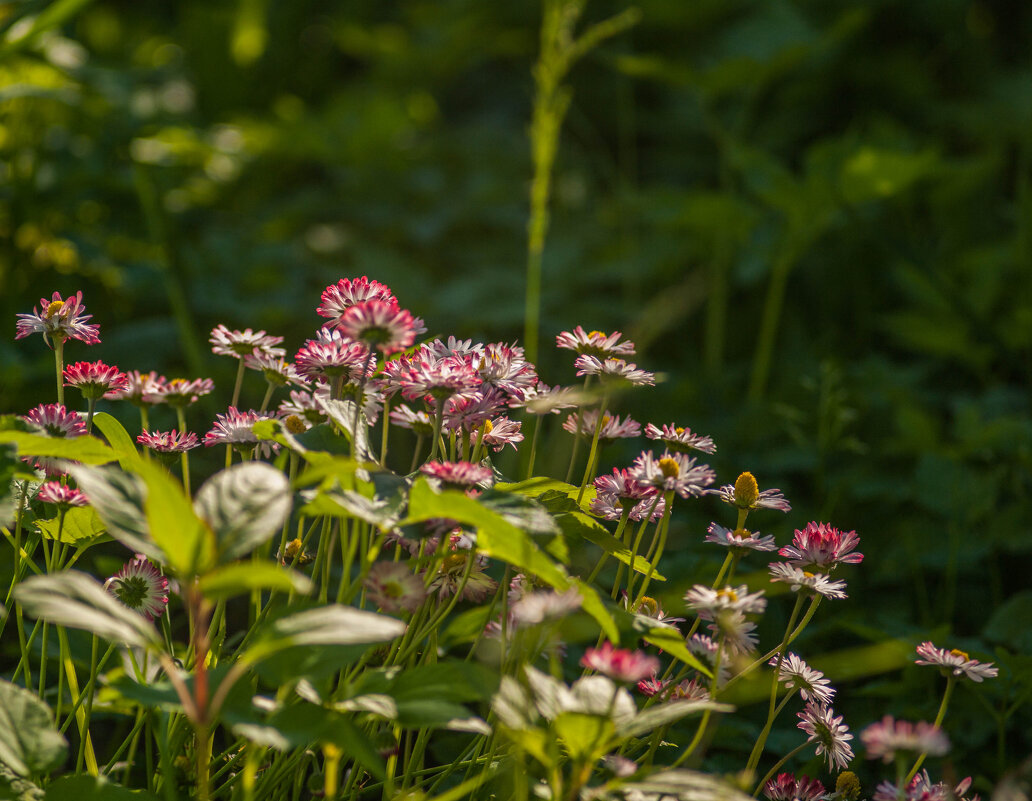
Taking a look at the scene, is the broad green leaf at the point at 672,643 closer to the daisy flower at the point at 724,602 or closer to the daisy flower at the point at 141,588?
the daisy flower at the point at 724,602

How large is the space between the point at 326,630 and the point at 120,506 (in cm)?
16

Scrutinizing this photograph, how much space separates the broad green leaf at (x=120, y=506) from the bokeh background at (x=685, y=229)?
0.53m

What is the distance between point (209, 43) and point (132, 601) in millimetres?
2774

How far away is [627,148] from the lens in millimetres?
2898

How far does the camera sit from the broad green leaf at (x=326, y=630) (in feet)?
1.44

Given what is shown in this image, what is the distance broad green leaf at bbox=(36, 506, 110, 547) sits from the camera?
2.31 ft

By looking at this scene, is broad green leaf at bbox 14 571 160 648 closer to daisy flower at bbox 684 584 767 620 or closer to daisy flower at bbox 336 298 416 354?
daisy flower at bbox 336 298 416 354

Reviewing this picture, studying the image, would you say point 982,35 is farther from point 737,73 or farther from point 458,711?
point 458,711

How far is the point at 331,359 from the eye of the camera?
0.64m

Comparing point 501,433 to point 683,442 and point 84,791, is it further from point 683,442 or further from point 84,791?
point 84,791

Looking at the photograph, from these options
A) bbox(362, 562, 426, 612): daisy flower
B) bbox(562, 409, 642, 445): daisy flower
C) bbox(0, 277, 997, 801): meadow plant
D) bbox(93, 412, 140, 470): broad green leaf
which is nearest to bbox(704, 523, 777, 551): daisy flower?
bbox(0, 277, 997, 801): meadow plant

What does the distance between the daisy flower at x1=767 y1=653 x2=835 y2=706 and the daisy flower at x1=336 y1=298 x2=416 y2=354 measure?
0.39m

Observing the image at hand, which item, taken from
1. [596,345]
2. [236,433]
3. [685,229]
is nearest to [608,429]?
[596,345]

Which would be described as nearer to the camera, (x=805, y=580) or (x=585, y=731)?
(x=585, y=731)
